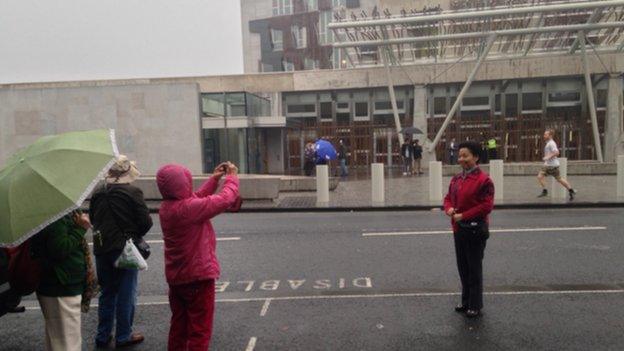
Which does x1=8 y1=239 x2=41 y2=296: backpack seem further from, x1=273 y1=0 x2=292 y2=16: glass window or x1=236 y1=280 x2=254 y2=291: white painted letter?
x1=273 y1=0 x2=292 y2=16: glass window

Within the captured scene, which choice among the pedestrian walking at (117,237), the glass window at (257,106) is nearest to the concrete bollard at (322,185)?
the pedestrian walking at (117,237)

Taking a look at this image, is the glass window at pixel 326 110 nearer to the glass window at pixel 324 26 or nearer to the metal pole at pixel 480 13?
the metal pole at pixel 480 13

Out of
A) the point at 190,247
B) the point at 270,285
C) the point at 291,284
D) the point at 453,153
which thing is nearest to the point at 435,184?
the point at 291,284

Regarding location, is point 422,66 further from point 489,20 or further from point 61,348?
point 61,348

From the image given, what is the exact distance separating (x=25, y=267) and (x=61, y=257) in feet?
0.87

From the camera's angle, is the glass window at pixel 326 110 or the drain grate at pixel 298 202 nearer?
the drain grate at pixel 298 202

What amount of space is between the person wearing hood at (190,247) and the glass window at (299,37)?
1964 inches

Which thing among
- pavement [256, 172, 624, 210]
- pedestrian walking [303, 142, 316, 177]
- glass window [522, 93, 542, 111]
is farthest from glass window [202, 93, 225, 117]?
glass window [522, 93, 542, 111]

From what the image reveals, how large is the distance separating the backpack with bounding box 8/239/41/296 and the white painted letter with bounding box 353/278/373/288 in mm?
3945

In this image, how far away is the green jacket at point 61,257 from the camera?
3.57 m

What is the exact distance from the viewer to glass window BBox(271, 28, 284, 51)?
53.8 meters

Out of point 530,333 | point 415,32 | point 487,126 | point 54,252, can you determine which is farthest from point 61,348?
point 487,126

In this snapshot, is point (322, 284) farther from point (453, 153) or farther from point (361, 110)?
point (361, 110)

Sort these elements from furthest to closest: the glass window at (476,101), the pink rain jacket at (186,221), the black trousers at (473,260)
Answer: the glass window at (476,101)
the black trousers at (473,260)
the pink rain jacket at (186,221)
